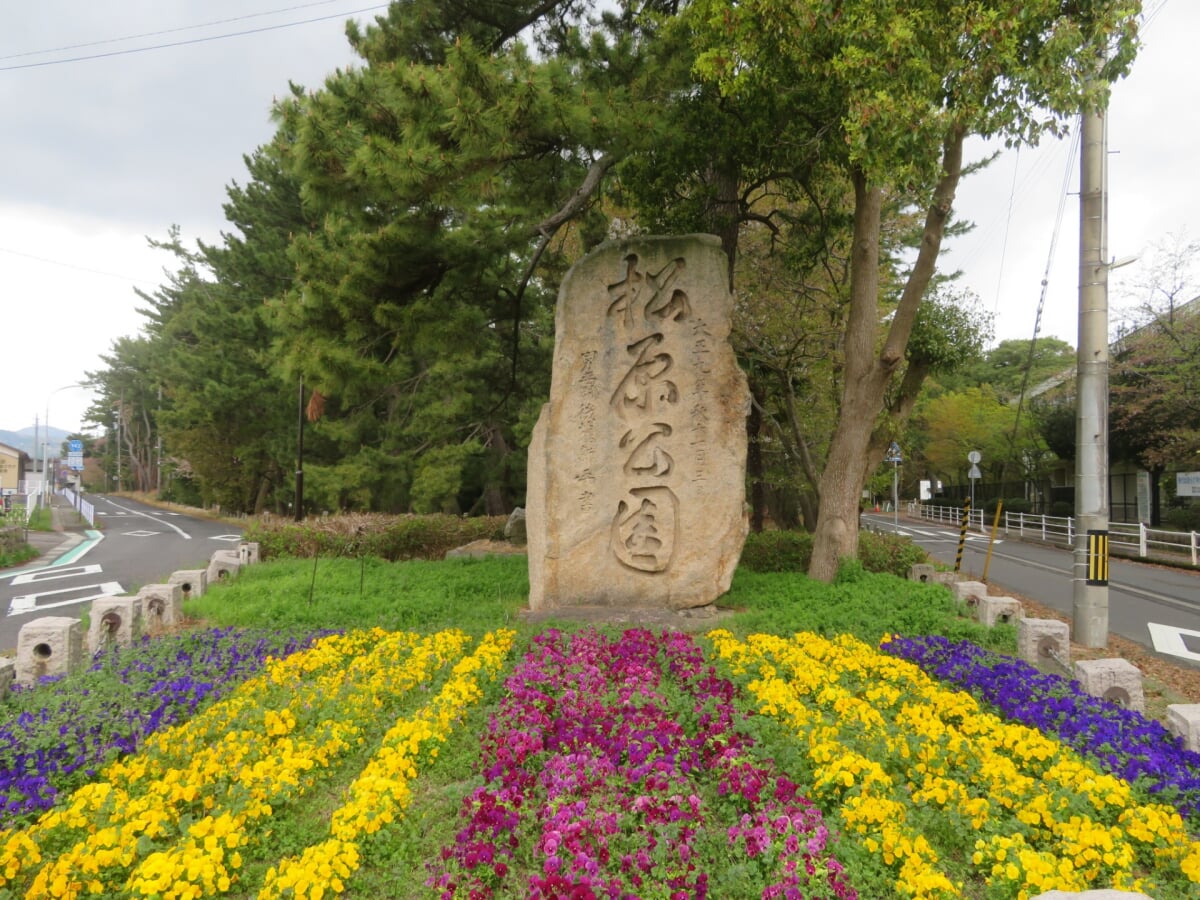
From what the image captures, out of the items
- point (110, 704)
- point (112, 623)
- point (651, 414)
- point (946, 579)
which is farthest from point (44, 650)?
point (946, 579)

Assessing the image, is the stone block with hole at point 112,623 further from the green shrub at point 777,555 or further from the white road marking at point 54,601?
the green shrub at point 777,555

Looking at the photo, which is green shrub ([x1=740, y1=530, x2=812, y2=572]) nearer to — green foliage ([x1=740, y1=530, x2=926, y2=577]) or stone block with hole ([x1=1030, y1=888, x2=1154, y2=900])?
green foliage ([x1=740, y1=530, x2=926, y2=577])

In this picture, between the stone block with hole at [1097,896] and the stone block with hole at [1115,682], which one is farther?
the stone block with hole at [1115,682]

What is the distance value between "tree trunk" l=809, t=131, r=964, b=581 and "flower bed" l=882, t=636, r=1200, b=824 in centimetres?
293

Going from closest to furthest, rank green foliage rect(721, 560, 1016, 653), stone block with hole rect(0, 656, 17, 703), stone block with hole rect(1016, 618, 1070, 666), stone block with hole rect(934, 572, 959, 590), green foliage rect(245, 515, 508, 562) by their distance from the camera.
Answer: stone block with hole rect(0, 656, 17, 703) < stone block with hole rect(1016, 618, 1070, 666) < green foliage rect(721, 560, 1016, 653) < stone block with hole rect(934, 572, 959, 590) < green foliage rect(245, 515, 508, 562)

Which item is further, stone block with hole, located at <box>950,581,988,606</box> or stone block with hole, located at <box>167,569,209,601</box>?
stone block with hole, located at <box>167,569,209,601</box>

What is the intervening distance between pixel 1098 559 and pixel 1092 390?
1767 mm

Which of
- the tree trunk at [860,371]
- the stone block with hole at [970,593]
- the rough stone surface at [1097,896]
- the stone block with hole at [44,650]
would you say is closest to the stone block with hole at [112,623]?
the stone block with hole at [44,650]

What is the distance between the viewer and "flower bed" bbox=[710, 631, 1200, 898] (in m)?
2.73

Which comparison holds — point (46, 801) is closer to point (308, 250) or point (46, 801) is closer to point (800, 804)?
point (800, 804)

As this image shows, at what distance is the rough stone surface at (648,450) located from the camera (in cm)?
757

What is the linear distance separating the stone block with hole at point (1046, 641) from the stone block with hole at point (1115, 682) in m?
1.04

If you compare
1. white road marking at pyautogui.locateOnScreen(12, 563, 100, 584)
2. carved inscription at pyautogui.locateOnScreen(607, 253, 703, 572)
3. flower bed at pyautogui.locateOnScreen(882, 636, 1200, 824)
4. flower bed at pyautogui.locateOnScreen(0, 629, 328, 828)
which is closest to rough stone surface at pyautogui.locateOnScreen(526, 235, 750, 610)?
carved inscription at pyautogui.locateOnScreen(607, 253, 703, 572)

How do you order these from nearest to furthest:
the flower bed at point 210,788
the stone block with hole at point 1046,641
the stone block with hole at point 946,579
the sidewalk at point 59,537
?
the flower bed at point 210,788 → the stone block with hole at point 1046,641 → the stone block with hole at point 946,579 → the sidewalk at point 59,537
